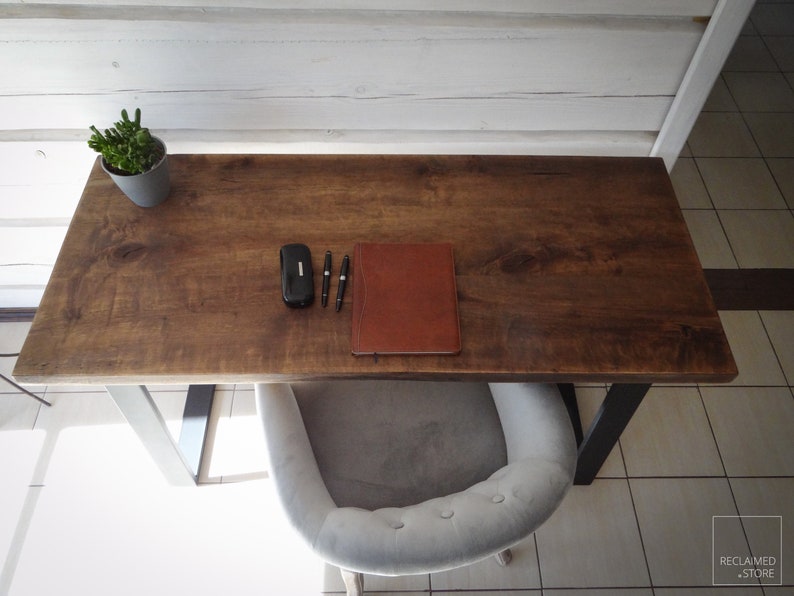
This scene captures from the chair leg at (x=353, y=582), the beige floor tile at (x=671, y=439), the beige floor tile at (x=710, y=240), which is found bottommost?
the chair leg at (x=353, y=582)

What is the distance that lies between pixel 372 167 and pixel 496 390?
641 millimetres

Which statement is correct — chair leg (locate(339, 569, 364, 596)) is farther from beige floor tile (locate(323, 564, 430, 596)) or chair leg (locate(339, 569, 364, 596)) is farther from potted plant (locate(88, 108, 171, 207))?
potted plant (locate(88, 108, 171, 207))

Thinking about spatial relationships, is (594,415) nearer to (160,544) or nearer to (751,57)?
(160,544)

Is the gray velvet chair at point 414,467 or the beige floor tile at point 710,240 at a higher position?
the beige floor tile at point 710,240

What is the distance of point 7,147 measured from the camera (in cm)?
152

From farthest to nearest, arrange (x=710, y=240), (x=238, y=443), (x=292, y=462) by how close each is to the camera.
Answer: (x=710, y=240) < (x=238, y=443) < (x=292, y=462)

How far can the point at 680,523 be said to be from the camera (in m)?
1.78

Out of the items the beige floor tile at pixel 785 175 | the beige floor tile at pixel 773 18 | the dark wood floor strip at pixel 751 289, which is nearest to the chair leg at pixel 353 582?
the dark wood floor strip at pixel 751 289

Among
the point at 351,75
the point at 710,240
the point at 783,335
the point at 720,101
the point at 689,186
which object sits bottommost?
the point at 783,335

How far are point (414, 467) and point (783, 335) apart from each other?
5.76ft

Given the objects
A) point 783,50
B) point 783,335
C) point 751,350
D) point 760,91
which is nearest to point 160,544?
point 751,350

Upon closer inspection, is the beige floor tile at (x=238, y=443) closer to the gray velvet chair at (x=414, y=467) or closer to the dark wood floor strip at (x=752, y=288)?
the gray velvet chair at (x=414, y=467)

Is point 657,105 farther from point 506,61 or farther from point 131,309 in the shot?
point 131,309

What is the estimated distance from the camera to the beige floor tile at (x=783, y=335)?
2.11 metres
